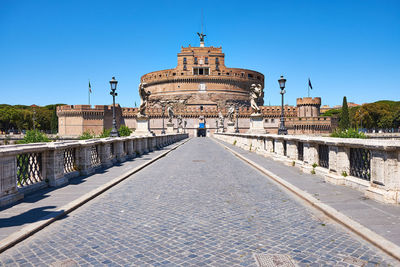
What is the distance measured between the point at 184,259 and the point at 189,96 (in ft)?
296

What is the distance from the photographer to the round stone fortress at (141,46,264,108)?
93.1 meters

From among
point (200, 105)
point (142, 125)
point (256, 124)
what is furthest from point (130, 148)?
point (200, 105)

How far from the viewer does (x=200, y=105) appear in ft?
304

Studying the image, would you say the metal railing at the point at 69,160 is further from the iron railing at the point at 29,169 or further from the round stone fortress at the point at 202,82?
the round stone fortress at the point at 202,82

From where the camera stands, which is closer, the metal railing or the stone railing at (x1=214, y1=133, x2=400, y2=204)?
the stone railing at (x1=214, y1=133, x2=400, y2=204)

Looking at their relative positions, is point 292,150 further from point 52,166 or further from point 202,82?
point 202,82

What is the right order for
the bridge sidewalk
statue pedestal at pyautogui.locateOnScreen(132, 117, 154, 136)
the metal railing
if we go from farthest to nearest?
statue pedestal at pyautogui.locateOnScreen(132, 117, 154, 136)
the metal railing
the bridge sidewalk

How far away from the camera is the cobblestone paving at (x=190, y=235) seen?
3.65m

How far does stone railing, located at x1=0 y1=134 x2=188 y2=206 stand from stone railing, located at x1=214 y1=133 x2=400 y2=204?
21.5 feet

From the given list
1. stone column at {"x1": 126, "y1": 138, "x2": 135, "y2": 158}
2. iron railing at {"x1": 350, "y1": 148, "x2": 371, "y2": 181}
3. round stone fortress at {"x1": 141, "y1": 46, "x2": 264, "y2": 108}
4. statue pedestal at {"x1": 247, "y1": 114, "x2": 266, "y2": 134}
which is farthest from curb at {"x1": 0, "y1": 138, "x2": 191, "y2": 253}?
round stone fortress at {"x1": 141, "y1": 46, "x2": 264, "y2": 108}

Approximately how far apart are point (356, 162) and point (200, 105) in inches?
3388

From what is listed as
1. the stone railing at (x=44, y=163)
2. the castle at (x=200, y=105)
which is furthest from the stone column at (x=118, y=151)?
the castle at (x=200, y=105)

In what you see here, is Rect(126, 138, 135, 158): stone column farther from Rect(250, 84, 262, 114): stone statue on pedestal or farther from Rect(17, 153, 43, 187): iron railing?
Rect(250, 84, 262, 114): stone statue on pedestal

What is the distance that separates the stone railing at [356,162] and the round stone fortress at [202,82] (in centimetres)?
8222
